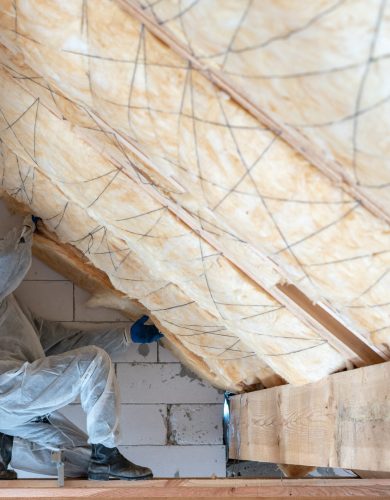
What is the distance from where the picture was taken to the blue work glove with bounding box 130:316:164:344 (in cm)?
464

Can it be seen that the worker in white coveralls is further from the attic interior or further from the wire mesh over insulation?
the wire mesh over insulation

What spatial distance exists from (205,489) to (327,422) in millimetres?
550

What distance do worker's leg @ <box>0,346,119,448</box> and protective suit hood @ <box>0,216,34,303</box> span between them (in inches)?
26.3

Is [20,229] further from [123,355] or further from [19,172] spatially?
[123,355]

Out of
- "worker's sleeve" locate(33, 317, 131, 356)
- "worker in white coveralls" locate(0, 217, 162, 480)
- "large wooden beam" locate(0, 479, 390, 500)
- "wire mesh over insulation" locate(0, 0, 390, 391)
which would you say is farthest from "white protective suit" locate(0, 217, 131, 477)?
"wire mesh over insulation" locate(0, 0, 390, 391)

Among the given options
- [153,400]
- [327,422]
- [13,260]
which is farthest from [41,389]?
[153,400]

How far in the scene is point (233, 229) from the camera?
2352mm

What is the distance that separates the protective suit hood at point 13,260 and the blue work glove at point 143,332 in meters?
0.90

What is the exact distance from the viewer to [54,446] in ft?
11.8

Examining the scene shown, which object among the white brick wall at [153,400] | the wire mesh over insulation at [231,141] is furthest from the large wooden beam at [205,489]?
the white brick wall at [153,400]

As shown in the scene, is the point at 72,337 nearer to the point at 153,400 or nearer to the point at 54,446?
the point at 153,400

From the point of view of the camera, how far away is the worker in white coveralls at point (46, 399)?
11.0 feet

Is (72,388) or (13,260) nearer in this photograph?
(72,388)

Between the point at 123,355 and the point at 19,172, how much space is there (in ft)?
5.28
